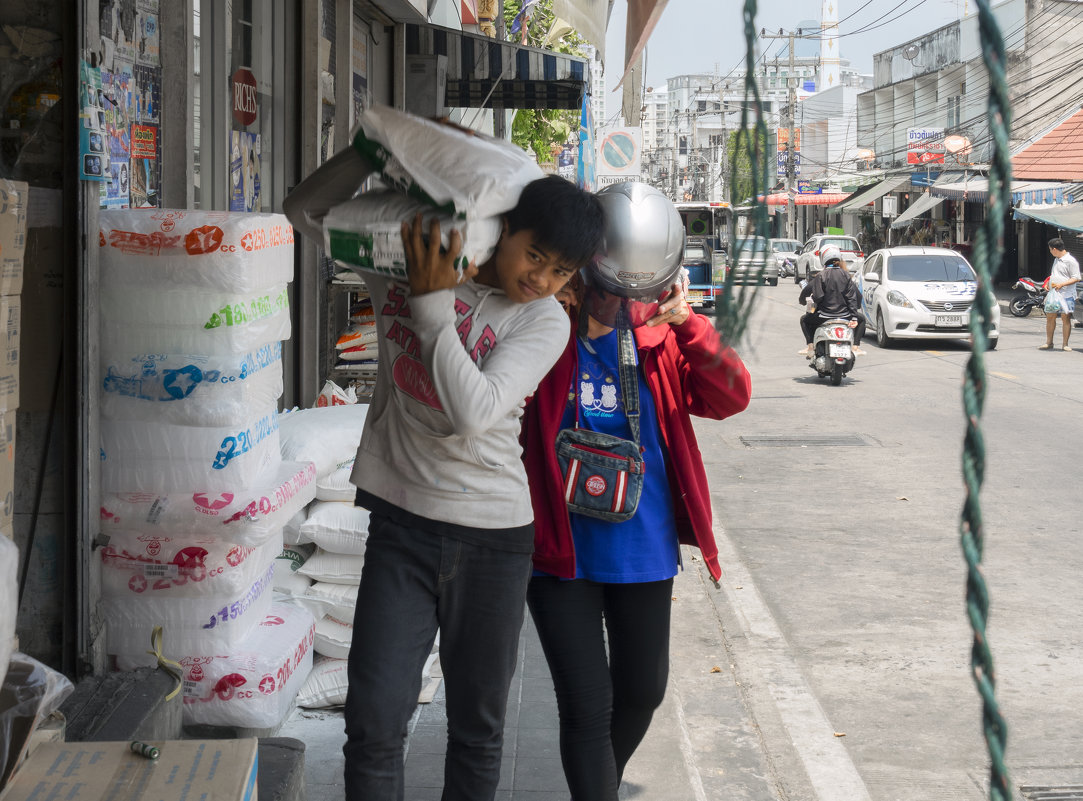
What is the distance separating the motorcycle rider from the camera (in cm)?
1488

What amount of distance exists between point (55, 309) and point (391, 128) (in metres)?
1.44

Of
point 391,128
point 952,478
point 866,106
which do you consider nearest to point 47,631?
point 391,128

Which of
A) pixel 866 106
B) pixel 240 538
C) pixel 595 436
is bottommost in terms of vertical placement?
pixel 240 538

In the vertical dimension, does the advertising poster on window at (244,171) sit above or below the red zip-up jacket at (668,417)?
above

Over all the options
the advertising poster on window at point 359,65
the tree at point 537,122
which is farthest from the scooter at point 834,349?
the advertising poster on window at point 359,65

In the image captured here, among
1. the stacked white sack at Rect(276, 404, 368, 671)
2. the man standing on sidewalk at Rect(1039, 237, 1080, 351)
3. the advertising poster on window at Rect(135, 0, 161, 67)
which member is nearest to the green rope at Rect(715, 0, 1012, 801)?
the stacked white sack at Rect(276, 404, 368, 671)

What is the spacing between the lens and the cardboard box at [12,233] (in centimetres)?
276

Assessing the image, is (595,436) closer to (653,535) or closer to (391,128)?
(653,535)

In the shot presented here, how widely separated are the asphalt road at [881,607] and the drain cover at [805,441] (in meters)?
0.04

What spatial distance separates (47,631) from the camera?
11.1 feet

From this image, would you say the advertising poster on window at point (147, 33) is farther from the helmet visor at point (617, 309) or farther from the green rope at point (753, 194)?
the green rope at point (753, 194)

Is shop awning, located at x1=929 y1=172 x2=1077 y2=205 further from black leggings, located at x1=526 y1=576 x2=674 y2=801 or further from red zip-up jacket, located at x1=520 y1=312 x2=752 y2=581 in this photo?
black leggings, located at x1=526 y1=576 x2=674 y2=801

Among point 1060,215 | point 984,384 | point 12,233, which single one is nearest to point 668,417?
point 12,233

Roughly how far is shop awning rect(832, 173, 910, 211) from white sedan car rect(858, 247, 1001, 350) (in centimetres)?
2621
